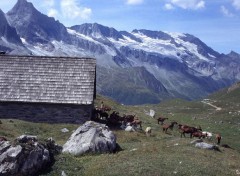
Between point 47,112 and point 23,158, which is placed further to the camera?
point 47,112

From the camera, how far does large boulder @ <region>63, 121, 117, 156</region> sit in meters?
35.8

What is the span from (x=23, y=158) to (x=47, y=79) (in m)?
29.8

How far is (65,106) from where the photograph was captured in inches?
2169

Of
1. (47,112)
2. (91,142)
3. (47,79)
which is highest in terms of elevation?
(47,79)

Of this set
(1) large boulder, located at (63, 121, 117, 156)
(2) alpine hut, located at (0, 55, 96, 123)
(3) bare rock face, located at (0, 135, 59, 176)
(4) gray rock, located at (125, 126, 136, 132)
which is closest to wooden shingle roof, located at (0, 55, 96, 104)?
(2) alpine hut, located at (0, 55, 96, 123)

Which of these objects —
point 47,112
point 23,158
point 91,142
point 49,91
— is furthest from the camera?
point 49,91

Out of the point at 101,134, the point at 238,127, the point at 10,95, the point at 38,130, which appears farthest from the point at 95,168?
the point at 238,127

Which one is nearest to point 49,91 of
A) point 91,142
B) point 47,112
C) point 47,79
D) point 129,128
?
point 47,79

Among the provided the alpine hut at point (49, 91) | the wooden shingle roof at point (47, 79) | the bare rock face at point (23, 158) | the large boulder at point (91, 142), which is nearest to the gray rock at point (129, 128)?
the alpine hut at point (49, 91)

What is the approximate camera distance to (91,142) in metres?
36.2

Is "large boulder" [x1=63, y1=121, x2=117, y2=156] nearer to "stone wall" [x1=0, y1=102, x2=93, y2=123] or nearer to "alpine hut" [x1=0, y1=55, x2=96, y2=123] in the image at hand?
"stone wall" [x1=0, y1=102, x2=93, y2=123]

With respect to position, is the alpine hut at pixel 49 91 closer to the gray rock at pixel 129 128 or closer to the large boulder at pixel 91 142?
the gray rock at pixel 129 128

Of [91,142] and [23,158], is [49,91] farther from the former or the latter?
[23,158]

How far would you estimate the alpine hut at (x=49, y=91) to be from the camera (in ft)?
181
